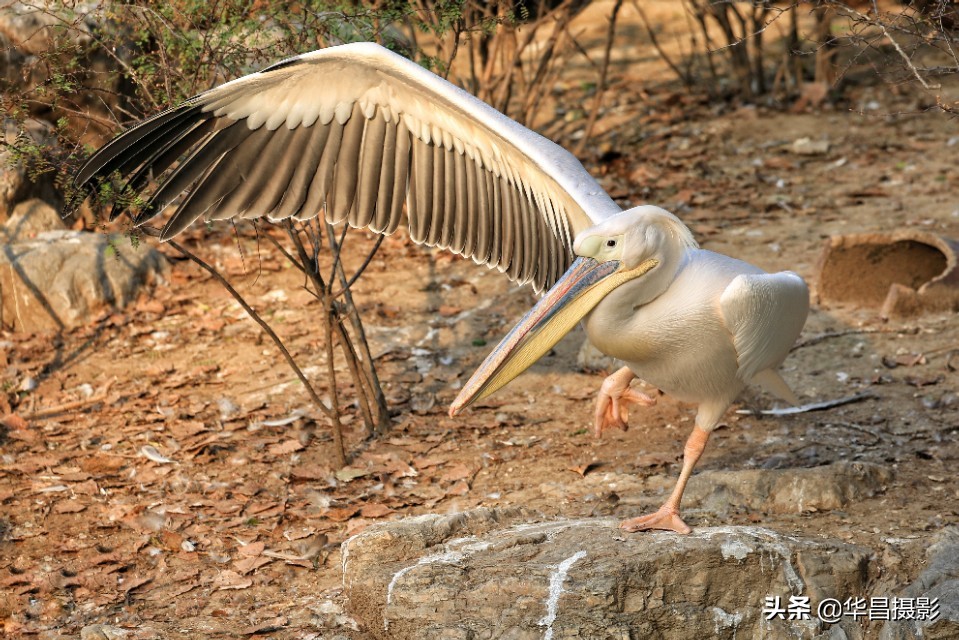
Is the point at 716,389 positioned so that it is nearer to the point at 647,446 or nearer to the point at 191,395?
the point at 647,446

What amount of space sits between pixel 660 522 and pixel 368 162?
1836 millimetres

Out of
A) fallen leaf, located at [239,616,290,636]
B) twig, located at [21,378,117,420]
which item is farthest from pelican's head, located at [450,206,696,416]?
twig, located at [21,378,117,420]

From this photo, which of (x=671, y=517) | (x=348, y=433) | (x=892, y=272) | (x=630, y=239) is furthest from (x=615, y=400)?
(x=892, y=272)

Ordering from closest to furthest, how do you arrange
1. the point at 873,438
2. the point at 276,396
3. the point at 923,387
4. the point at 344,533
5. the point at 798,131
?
the point at 344,533 → the point at 873,438 → the point at 923,387 → the point at 276,396 → the point at 798,131

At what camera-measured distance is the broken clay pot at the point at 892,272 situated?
6.29m

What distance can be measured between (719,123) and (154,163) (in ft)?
21.7

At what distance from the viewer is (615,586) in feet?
12.1

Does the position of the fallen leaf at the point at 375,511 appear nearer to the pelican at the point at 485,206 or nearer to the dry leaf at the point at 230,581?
the dry leaf at the point at 230,581

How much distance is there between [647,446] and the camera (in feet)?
17.8

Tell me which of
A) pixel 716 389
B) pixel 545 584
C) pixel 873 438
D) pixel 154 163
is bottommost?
pixel 873 438

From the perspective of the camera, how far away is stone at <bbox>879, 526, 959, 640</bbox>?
3.63 m

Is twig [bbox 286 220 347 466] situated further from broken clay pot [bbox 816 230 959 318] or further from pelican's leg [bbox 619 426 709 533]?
broken clay pot [bbox 816 230 959 318]

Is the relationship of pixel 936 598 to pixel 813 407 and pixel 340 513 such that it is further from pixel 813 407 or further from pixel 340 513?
pixel 340 513

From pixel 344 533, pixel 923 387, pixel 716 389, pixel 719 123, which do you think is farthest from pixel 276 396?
pixel 719 123
